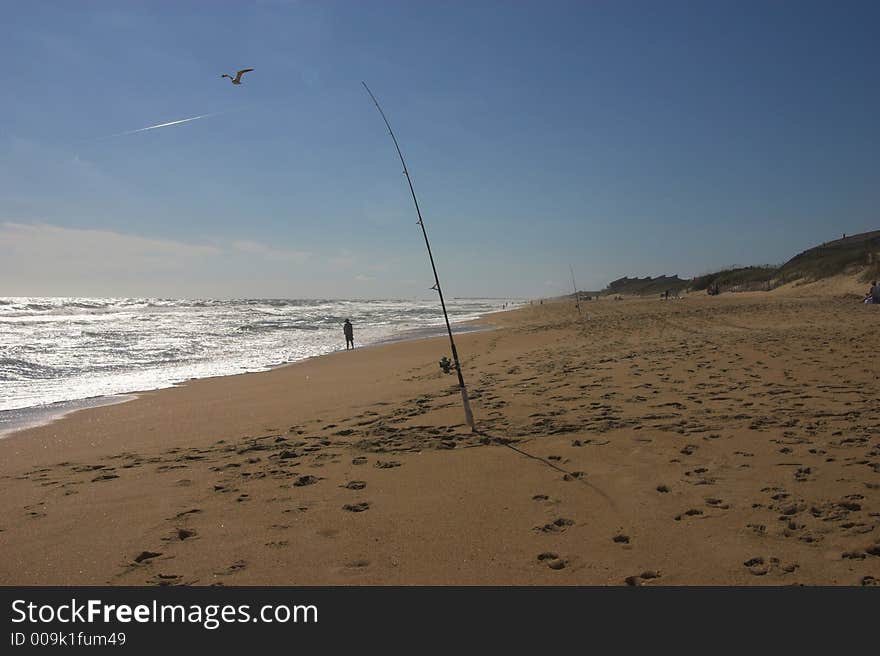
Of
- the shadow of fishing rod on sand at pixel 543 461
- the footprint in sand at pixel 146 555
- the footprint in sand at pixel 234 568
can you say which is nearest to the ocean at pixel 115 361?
the footprint in sand at pixel 146 555

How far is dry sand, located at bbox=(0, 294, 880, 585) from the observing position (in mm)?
3100

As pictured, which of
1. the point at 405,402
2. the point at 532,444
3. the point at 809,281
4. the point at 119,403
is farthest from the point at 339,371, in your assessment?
the point at 809,281

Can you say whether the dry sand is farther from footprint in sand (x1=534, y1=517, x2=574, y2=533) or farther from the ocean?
the ocean

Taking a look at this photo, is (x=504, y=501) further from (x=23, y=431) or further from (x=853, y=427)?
(x=23, y=431)

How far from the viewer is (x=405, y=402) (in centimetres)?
825

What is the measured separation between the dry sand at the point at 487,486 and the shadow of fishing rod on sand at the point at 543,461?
27 mm

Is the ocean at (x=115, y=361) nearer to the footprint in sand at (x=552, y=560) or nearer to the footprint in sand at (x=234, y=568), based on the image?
the footprint in sand at (x=234, y=568)

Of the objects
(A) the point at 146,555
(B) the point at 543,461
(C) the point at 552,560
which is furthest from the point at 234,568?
(B) the point at 543,461

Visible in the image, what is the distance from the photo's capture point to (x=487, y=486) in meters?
4.34

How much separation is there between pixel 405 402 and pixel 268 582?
17.2ft

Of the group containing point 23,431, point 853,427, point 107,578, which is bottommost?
point 853,427

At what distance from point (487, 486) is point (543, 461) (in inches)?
28.5

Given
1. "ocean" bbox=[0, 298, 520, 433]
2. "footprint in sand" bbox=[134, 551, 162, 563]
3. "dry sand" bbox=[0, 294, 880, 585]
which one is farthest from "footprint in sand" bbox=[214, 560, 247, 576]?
"ocean" bbox=[0, 298, 520, 433]

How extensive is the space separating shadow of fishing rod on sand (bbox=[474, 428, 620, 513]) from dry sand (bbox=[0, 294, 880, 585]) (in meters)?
0.03
